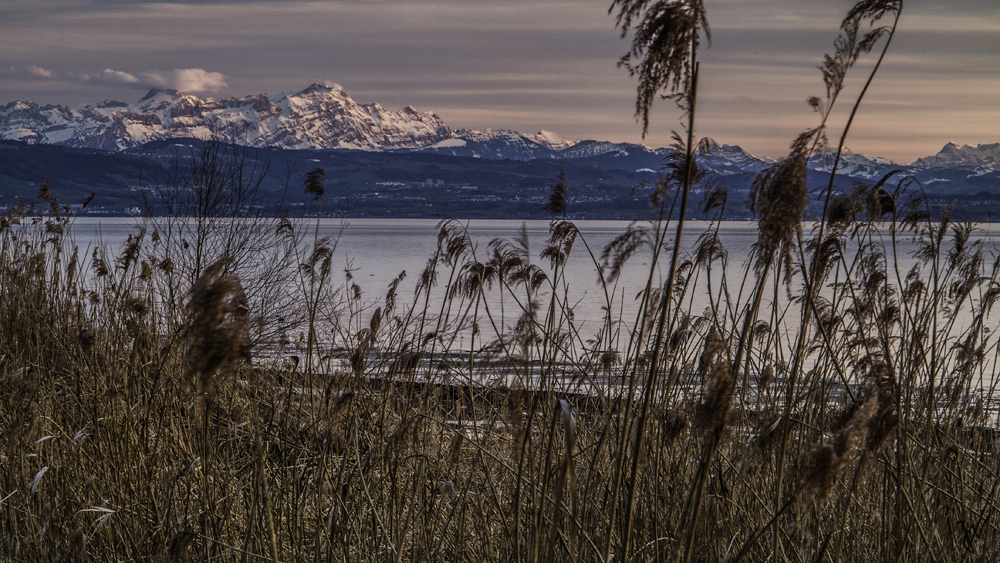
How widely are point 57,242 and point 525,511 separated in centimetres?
553

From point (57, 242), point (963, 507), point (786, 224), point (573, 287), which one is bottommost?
point (573, 287)

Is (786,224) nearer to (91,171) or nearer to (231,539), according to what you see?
(231,539)

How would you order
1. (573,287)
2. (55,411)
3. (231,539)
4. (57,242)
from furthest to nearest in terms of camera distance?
(573,287) → (57,242) → (55,411) → (231,539)

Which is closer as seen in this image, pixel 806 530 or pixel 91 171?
pixel 806 530

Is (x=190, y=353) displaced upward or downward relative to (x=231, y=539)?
upward

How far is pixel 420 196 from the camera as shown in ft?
647

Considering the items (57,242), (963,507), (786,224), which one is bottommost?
(963,507)

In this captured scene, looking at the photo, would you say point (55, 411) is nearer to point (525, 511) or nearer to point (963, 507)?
point (525, 511)

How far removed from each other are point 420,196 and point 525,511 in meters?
197

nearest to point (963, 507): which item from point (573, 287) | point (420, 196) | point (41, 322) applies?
point (41, 322)

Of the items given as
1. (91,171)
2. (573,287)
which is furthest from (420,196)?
(573,287)

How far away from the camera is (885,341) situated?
211 cm

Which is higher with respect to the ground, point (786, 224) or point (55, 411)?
point (786, 224)

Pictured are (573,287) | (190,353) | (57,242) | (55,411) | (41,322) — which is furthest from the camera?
(573,287)
